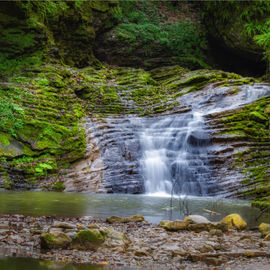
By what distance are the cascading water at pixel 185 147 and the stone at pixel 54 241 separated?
19.3 feet

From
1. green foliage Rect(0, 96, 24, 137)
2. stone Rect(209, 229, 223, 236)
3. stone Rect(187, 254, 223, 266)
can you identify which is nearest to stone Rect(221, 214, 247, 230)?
stone Rect(209, 229, 223, 236)

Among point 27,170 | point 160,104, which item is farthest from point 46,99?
point 160,104

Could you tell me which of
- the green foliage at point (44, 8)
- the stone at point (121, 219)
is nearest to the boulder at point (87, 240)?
the stone at point (121, 219)

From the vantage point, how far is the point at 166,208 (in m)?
6.76

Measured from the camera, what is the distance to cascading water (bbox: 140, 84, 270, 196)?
10.5 m

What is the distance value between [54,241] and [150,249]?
3.28 feet

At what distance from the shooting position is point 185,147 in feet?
38.3

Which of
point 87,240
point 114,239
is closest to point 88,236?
point 87,240

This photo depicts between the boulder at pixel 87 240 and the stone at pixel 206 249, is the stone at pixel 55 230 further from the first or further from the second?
the stone at pixel 206 249

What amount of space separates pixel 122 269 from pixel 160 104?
13.5 m

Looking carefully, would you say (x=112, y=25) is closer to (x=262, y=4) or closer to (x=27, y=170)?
(x=262, y=4)

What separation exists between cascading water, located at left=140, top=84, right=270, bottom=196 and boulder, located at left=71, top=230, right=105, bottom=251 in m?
5.69

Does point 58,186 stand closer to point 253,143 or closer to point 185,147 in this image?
point 185,147

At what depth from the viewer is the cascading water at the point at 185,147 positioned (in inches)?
415
